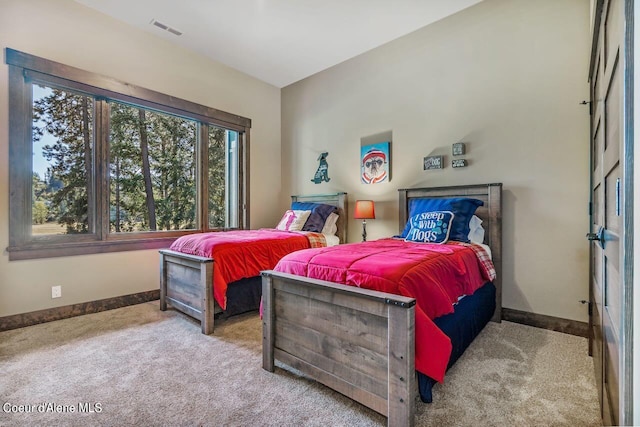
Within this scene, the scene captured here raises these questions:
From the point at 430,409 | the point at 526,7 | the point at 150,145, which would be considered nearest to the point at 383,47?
the point at 526,7

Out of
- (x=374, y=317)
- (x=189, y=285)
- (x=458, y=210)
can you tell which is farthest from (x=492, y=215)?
(x=189, y=285)

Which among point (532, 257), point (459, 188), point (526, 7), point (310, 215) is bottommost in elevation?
point (532, 257)

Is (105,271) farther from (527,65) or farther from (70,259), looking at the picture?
(527,65)

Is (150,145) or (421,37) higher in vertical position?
(421,37)

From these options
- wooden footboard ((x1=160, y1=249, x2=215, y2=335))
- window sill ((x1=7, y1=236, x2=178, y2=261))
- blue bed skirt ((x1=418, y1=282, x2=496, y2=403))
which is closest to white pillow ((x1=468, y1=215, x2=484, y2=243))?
blue bed skirt ((x1=418, y1=282, x2=496, y2=403))

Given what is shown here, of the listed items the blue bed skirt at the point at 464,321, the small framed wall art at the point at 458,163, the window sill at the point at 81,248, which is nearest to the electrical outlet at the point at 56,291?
the window sill at the point at 81,248

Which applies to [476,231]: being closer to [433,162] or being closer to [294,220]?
[433,162]

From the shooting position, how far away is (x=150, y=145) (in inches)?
143

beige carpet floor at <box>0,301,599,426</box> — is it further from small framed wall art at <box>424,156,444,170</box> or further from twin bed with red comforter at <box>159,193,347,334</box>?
small framed wall art at <box>424,156,444,170</box>

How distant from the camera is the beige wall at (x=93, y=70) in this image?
262 cm

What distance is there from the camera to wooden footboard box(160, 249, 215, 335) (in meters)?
2.51

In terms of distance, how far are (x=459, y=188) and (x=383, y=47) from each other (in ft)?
6.70

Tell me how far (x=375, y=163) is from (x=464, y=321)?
222 cm

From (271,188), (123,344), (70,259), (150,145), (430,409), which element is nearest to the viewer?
(430,409)
